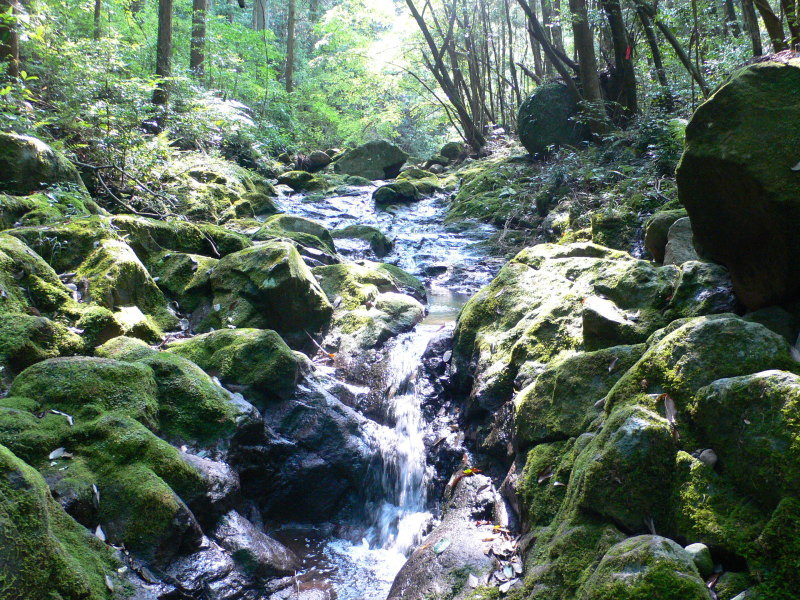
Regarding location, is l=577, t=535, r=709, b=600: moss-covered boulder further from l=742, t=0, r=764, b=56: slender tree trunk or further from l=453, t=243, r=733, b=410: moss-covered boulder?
l=742, t=0, r=764, b=56: slender tree trunk

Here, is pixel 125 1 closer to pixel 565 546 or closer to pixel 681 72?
pixel 681 72

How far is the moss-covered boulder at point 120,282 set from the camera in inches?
219

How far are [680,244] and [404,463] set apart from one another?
3402 millimetres

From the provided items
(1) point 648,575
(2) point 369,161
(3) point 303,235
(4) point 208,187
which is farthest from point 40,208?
(2) point 369,161

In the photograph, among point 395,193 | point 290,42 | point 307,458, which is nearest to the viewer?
point 307,458

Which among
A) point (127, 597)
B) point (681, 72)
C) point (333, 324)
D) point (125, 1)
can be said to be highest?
point (125, 1)

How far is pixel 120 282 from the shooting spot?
581 cm

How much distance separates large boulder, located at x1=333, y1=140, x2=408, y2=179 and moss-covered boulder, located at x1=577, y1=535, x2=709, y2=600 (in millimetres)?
20487

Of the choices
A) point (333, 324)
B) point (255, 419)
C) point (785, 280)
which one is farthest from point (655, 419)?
point (333, 324)

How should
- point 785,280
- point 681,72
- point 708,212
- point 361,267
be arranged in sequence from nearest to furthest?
point 785,280 < point 708,212 < point 361,267 < point 681,72

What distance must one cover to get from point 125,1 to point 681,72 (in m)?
12.7

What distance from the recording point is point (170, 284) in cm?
698

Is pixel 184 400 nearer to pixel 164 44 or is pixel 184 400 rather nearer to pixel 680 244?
pixel 680 244

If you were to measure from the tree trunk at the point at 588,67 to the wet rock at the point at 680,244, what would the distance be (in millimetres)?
7839
